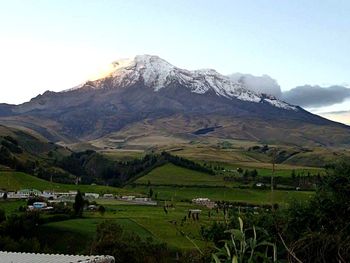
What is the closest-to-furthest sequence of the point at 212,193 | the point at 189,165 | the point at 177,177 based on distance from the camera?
the point at 212,193, the point at 177,177, the point at 189,165

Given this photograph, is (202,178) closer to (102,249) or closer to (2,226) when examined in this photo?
(2,226)

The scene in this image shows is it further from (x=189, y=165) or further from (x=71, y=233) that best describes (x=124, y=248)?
(x=189, y=165)

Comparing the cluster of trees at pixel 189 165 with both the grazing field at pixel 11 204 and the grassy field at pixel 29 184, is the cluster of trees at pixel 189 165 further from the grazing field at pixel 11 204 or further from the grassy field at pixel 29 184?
the grazing field at pixel 11 204

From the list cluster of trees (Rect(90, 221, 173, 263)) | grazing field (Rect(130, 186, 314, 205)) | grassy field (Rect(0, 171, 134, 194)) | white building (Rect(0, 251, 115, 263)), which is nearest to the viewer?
white building (Rect(0, 251, 115, 263))

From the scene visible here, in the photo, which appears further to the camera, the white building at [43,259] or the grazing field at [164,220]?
the grazing field at [164,220]

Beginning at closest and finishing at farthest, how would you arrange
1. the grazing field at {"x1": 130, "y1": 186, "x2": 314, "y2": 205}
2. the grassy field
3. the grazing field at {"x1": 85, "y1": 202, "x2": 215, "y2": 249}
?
the grazing field at {"x1": 85, "y1": 202, "x2": 215, "y2": 249} → the grazing field at {"x1": 130, "y1": 186, "x2": 314, "y2": 205} → the grassy field

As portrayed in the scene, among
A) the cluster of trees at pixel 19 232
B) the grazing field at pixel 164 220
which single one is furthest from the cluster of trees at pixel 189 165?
the cluster of trees at pixel 19 232

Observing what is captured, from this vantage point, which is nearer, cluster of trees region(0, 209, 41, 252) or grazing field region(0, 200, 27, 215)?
cluster of trees region(0, 209, 41, 252)

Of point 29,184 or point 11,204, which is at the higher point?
point 29,184

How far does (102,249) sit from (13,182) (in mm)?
70895

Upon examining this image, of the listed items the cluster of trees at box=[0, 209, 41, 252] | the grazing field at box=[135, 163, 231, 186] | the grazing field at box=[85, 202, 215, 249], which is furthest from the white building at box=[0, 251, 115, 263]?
the grazing field at box=[135, 163, 231, 186]

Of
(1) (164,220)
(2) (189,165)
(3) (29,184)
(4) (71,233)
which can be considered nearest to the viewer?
(4) (71,233)

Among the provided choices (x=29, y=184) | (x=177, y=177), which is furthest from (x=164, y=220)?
(x=177, y=177)

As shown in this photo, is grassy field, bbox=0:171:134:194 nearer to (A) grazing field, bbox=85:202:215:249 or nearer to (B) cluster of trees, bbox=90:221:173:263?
(A) grazing field, bbox=85:202:215:249
